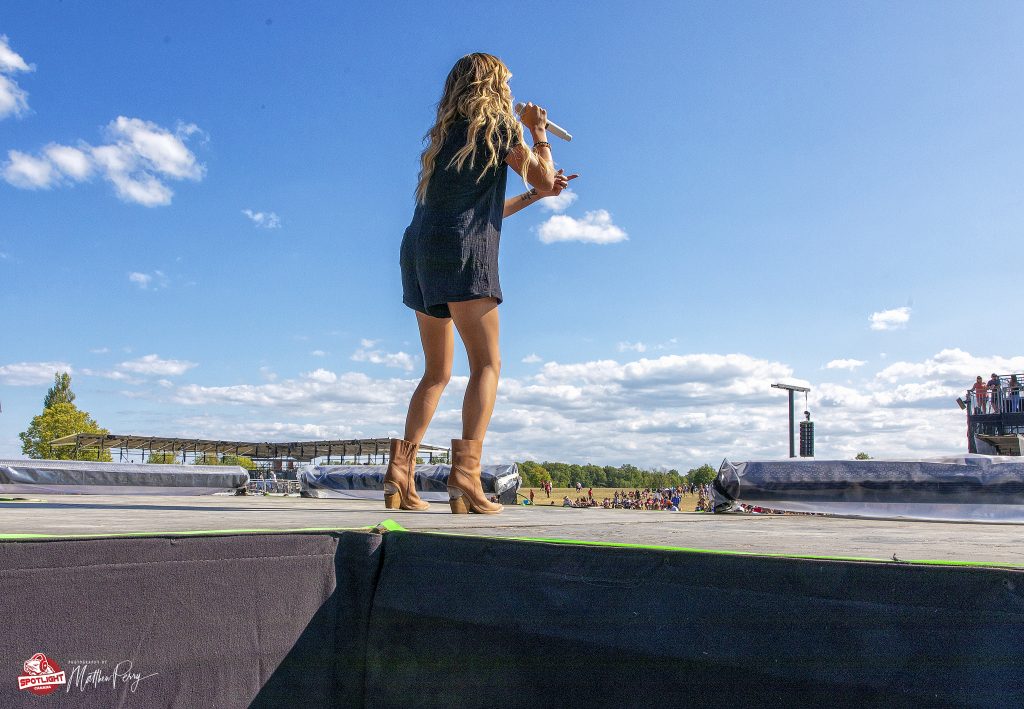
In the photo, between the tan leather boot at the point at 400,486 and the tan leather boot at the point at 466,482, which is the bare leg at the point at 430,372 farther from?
the tan leather boot at the point at 466,482

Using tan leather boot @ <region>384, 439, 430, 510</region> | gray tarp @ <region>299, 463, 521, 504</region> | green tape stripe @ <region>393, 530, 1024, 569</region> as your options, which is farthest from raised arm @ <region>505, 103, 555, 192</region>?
gray tarp @ <region>299, 463, 521, 504</region>

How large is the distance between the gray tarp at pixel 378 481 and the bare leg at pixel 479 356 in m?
2.08

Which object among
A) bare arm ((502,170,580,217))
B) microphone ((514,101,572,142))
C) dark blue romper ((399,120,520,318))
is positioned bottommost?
dark blue romper ((399,120,520,318))

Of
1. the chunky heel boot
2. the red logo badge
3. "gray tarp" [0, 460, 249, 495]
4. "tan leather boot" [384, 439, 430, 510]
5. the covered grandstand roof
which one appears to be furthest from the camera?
the covered grandstand roof

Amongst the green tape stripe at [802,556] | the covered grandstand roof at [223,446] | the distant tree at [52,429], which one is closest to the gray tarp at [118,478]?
the green tape stripe at [802,556]

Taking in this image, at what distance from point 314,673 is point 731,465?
3618mm

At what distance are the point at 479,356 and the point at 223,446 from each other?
39.3 metres

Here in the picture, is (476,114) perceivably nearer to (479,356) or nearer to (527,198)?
(527,198)

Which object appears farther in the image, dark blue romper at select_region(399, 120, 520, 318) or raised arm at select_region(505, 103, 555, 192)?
raised arm at select_region(505, 103, 555, 192)

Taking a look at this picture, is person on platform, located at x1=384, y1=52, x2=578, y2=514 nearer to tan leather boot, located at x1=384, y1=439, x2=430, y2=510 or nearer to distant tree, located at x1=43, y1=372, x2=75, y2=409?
tan leather boot, located at x1=384, y1=439, x2=430, y2=510

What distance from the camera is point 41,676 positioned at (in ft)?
3.14

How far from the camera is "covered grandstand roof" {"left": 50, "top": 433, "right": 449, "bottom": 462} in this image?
31.2m

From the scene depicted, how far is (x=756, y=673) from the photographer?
828 mm

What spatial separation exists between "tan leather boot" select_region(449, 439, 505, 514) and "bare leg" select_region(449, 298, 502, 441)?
0.17 ft
